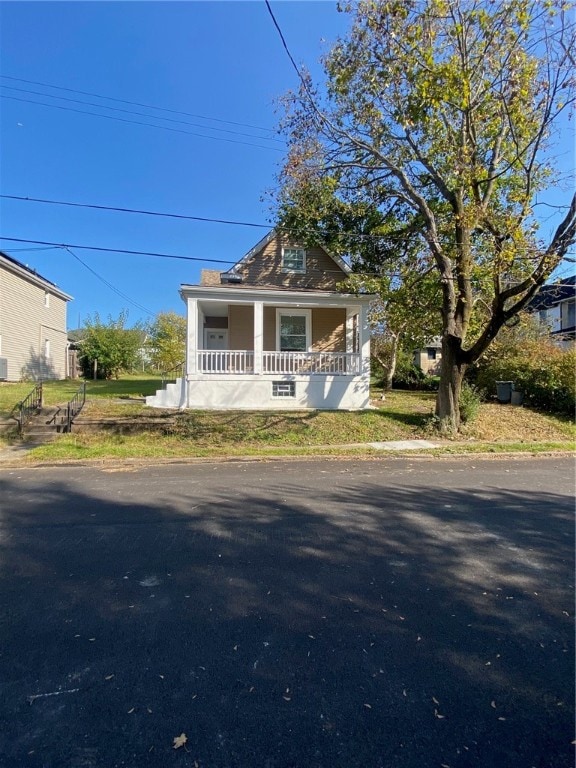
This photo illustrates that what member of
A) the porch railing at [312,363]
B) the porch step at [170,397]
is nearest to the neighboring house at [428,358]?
the porch railing at [312,363]

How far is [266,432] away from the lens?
12.6 m

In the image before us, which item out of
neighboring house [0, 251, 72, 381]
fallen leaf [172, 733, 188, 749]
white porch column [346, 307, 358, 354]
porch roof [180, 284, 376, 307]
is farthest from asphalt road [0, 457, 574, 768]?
neighboring house [0, 251, 72, 381]

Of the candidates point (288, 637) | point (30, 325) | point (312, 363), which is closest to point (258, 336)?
point (312, 363)

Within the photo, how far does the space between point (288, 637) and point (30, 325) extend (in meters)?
28.3

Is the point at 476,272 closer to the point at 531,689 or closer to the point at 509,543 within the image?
the point at 509,543

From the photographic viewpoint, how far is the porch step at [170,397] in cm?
1484

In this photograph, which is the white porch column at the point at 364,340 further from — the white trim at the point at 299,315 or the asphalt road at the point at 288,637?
the asphalt road at the point at 288,637

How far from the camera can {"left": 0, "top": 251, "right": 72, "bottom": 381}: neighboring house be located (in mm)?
23250

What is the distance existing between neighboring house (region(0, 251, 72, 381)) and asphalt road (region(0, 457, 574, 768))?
851 inches

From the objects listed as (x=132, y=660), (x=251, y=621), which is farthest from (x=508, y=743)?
(x=132, y=660)

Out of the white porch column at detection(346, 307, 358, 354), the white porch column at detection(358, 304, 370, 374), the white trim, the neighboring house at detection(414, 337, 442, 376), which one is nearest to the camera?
the white porch column at detection(358, 304, 370, 374)

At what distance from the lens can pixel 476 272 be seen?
14055 millimetres

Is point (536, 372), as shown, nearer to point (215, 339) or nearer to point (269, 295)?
point (269, 295)

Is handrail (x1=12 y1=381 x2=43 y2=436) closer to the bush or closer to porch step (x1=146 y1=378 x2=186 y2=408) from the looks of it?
porch step (x1=146 y1=378 x2=186 y2=408)
